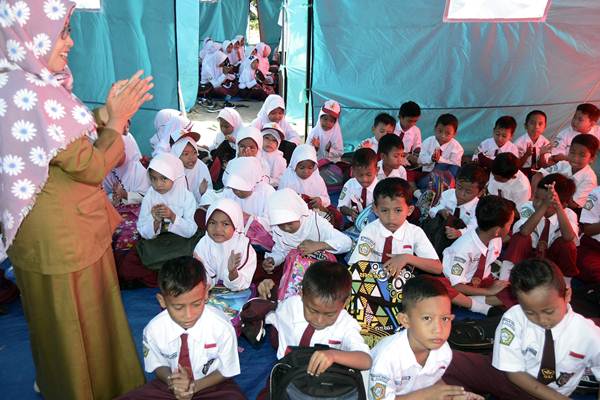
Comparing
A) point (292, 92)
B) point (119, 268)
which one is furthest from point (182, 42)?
point (119, 268)

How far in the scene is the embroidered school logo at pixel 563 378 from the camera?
207 centimetres

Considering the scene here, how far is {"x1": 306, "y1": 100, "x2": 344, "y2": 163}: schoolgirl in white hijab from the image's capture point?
5.29 meters

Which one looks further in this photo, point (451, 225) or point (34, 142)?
point (451, 225)

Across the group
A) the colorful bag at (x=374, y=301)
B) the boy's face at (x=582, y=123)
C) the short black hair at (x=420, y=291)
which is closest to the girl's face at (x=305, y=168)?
the colorful bag at (x=374, y=301)

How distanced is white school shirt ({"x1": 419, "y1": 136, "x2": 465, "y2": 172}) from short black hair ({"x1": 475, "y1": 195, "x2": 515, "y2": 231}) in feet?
6.14

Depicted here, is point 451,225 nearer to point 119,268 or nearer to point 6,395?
point 119,268

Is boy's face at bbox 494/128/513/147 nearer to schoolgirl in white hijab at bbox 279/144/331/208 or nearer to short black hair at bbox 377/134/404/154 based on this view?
short black hair at bbox 377/134/404/154

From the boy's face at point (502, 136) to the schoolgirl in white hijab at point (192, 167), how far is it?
2.66 meters

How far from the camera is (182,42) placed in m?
5.87

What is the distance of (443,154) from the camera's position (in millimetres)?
4910

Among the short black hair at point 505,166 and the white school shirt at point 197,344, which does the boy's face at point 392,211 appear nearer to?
the white school shirt at point 197,344

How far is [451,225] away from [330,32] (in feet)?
9.33

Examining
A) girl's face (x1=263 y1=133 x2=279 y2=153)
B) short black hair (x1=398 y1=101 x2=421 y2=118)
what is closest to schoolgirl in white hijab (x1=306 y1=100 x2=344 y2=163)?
girl's face (x1=263 y1=133 x2=279 y2=153)

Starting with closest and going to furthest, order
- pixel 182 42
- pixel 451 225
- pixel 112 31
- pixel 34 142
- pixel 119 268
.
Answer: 1. pixel 34 142
2. pixel 119 268
3. pixel 451 225
4. pixel 112 31
5. pixel 182 42
